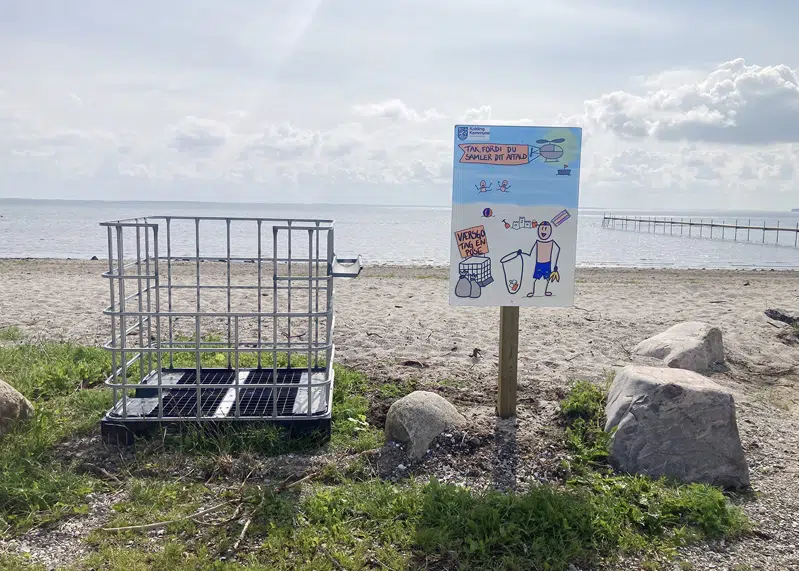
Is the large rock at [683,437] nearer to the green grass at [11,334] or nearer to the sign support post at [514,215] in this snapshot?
the sign support post at [514,215]

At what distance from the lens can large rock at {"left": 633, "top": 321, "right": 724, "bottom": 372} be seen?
284 inches

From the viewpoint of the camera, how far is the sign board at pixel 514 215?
503cm

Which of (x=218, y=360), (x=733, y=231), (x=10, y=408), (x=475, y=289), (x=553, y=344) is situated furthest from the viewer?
(x=733, y=231)

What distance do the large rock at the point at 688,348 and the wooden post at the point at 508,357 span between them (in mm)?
2815

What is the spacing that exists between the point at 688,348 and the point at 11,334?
319 inches

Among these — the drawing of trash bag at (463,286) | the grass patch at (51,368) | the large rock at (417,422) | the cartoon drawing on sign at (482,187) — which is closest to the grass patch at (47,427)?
the grass patch at (51,368)

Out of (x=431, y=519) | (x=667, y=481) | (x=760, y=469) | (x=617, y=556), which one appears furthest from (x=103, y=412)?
(x=760, y=469)

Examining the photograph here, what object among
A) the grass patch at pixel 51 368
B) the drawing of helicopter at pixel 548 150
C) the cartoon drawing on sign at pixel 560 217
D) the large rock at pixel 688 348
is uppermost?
the drawing of helicopter at pixel 548 150

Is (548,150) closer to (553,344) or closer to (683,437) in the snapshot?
(683,437)

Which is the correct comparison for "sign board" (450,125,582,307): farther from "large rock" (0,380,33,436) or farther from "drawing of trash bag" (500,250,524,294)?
"large rock" (0,380,33,436)

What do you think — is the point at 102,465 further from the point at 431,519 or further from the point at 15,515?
the point at 431,519

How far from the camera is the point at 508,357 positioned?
17.4ft

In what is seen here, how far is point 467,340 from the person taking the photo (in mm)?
8469

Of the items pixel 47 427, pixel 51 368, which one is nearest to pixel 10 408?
pixel 47 427
